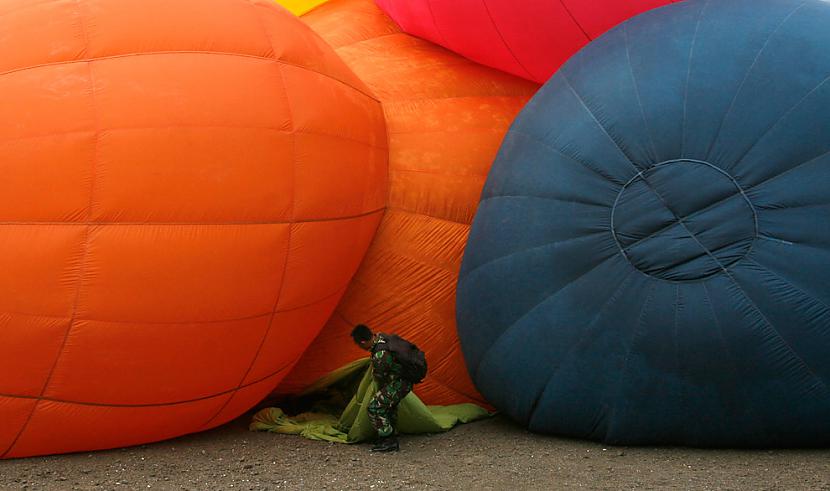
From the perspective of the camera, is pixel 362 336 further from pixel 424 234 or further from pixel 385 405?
pixel 424 234

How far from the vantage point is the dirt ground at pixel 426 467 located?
432cm

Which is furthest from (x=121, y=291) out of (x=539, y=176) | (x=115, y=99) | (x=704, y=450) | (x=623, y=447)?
(x=704, y=450)

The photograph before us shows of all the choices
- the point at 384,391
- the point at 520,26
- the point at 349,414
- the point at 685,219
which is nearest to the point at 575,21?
the point at 520,26

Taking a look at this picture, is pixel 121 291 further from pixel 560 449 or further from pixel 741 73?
pixel 741 73

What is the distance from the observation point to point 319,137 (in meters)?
5.05

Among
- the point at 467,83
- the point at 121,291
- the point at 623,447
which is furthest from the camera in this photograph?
the point at 467,83

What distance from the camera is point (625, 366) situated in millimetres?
4707

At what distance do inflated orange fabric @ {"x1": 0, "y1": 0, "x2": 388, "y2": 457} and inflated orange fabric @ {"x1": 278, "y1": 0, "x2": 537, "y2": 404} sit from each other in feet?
1.15

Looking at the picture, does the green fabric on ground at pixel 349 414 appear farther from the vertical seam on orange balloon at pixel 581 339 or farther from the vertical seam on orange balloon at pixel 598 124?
the vertical seam on orange balloon at pixel 598 124

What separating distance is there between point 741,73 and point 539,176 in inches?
40.3

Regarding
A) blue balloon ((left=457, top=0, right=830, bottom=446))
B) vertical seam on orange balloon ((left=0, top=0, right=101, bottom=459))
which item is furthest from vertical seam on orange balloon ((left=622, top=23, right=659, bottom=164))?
vertical seam on orange balloon ((left=0, top=0, right=101, bottom=459))

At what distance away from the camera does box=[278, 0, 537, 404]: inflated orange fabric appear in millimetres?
5473

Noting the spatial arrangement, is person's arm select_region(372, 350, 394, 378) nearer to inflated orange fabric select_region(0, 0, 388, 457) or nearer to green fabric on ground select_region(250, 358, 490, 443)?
green fabric on ground select_region(250, 358, 490, 443)

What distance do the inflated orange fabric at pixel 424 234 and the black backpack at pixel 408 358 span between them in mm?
539
